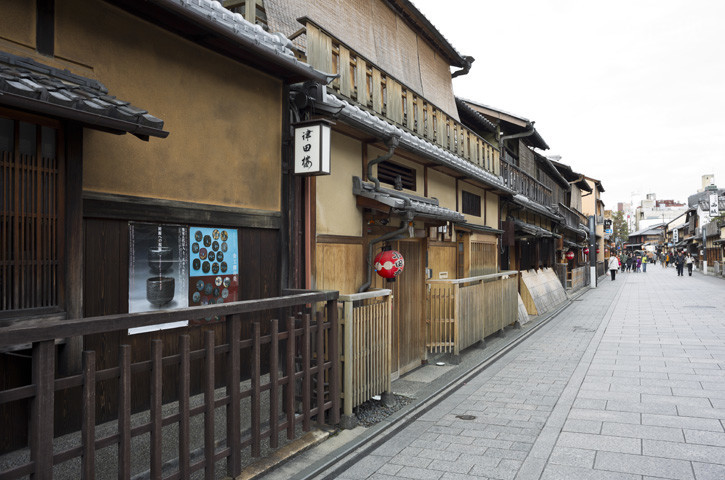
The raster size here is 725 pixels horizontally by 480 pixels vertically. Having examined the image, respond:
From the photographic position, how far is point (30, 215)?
3.98 meters

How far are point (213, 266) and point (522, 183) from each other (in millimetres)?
18890

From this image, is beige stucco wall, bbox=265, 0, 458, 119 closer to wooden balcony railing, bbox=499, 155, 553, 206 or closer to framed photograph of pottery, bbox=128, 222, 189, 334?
framed photograph of pottery, bbox=128, 222, 189, 334

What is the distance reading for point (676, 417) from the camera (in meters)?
7.08

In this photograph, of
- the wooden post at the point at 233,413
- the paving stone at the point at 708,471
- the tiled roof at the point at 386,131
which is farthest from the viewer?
the tiled roof at the point at 386,131

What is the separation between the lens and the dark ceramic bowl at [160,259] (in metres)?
5.12

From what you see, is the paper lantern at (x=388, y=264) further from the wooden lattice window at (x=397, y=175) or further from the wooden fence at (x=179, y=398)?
the wooden fence at (x=179, y=398)

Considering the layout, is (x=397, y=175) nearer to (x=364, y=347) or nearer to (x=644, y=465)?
(x=364, y=347)

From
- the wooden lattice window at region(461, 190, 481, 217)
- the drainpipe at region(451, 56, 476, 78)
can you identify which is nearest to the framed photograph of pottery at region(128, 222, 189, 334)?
the wooden lattice window at region(461, 190, 481, 217)

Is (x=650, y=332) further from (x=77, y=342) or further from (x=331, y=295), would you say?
(x=77, y=342)

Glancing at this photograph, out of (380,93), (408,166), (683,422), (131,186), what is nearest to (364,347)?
(131,186)

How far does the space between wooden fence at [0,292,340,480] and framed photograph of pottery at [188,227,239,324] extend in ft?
2.25

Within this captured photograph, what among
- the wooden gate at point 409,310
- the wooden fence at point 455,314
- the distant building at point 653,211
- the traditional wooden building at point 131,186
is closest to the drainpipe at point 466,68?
the wooden fence at point 455,314

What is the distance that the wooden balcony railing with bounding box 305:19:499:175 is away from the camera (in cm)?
771

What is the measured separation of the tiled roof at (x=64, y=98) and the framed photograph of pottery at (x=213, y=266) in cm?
173
